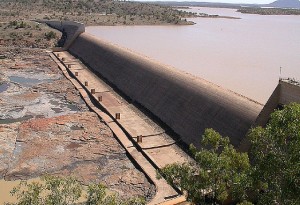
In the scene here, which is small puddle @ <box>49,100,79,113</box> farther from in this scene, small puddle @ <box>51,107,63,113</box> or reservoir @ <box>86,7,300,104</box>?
reservoir @ <box>86,7,300,104</box>

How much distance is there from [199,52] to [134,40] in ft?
40.5

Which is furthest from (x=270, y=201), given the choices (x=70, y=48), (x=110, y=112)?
(x=70, y=48)

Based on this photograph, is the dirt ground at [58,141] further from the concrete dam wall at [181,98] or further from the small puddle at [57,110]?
the concrete dam wall at [181,98]

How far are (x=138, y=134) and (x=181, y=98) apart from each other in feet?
9.98

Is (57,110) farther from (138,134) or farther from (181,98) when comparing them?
(181,98)

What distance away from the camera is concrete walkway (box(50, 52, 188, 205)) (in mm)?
12453

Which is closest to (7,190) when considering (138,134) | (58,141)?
(58,141)

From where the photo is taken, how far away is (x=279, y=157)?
5.22 meters

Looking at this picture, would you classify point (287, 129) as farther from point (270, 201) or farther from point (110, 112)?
point (110, 112)

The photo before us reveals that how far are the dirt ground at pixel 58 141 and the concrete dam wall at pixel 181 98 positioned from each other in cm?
313

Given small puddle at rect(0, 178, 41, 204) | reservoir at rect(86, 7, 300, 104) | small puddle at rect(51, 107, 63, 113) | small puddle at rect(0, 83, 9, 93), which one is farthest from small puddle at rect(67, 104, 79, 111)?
reservoir at rect(86, 7, 300, 104)

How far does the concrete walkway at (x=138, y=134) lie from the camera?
40.9 feet

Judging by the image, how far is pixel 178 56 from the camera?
111 ft

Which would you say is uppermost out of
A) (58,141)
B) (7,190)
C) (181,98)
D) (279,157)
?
(279,157)
